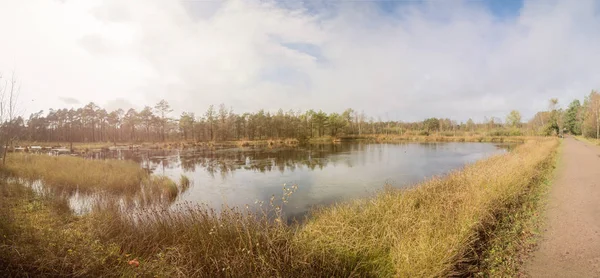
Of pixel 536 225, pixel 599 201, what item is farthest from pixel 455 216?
pixel 599 201

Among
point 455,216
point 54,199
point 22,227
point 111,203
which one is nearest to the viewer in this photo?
point 22,227

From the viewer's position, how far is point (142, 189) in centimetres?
1218

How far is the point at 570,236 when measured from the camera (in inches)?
214

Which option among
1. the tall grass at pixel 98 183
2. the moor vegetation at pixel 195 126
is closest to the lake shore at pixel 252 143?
the moor vegetation at pixel 195 126

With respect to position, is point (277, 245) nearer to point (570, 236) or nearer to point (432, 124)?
point (570, 236)

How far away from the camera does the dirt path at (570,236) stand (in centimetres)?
424

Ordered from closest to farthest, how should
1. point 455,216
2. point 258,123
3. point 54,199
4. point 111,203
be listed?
point 455,216, point 111,203, point 54,199, point 258,123

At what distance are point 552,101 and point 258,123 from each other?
7122 centimetres

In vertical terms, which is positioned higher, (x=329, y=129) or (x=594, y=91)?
(x=594, y=91)

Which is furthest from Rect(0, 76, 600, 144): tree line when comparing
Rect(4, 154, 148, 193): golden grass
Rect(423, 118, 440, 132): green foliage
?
Rect(4, 154, 148, 193): golden grass

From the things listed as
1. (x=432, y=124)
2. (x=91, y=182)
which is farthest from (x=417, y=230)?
(x=432, y=124)

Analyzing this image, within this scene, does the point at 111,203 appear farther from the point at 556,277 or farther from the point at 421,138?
the point at 421,138

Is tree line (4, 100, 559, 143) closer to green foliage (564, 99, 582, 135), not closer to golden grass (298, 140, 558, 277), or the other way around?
green foliage (564, 99, 582, 135)

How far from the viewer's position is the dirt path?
13.9ft
